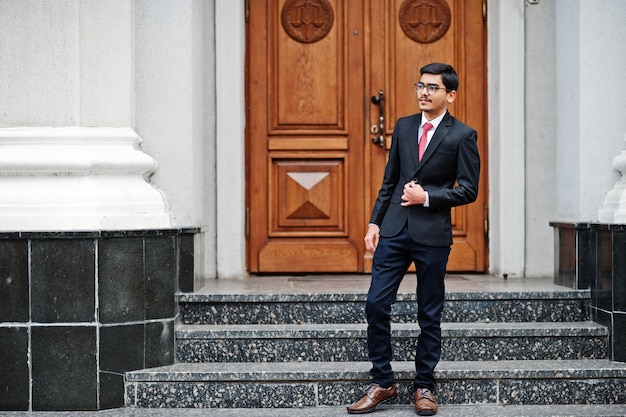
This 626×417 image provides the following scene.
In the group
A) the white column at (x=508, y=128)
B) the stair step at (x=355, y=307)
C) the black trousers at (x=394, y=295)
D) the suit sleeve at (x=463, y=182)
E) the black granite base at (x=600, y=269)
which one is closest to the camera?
the suit sleeve at (x=463, y=182)

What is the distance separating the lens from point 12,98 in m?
5.58

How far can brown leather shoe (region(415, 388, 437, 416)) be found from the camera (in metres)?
5.00

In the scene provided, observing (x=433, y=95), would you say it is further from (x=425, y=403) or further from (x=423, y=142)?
(x=425, y=403)

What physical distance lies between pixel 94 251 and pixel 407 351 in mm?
2051

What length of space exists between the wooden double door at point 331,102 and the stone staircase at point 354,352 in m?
1.22

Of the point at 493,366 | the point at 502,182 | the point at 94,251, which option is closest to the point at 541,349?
the point at 493,366

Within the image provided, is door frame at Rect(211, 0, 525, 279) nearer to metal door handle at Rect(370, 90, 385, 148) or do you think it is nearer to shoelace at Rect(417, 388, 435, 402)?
metal door handle at Rect(370, 90, 385, 148)

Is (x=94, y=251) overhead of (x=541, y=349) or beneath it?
overhead

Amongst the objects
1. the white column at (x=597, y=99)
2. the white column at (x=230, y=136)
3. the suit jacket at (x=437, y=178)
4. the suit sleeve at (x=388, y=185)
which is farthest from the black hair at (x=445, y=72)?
the white column at (x=230, y=136)

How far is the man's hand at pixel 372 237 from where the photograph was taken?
195 inches

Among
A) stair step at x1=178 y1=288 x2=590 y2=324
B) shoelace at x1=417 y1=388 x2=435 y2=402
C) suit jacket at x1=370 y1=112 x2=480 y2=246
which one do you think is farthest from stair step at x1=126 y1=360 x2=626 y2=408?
suit jacket at x1=370 y1=112 x2=480 y2=246

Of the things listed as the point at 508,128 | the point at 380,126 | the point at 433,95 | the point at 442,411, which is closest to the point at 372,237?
the point at 433,95

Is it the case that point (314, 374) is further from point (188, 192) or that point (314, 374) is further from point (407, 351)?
point (188, 192)

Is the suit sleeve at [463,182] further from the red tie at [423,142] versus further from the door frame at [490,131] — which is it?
the door frame at [490,131]
